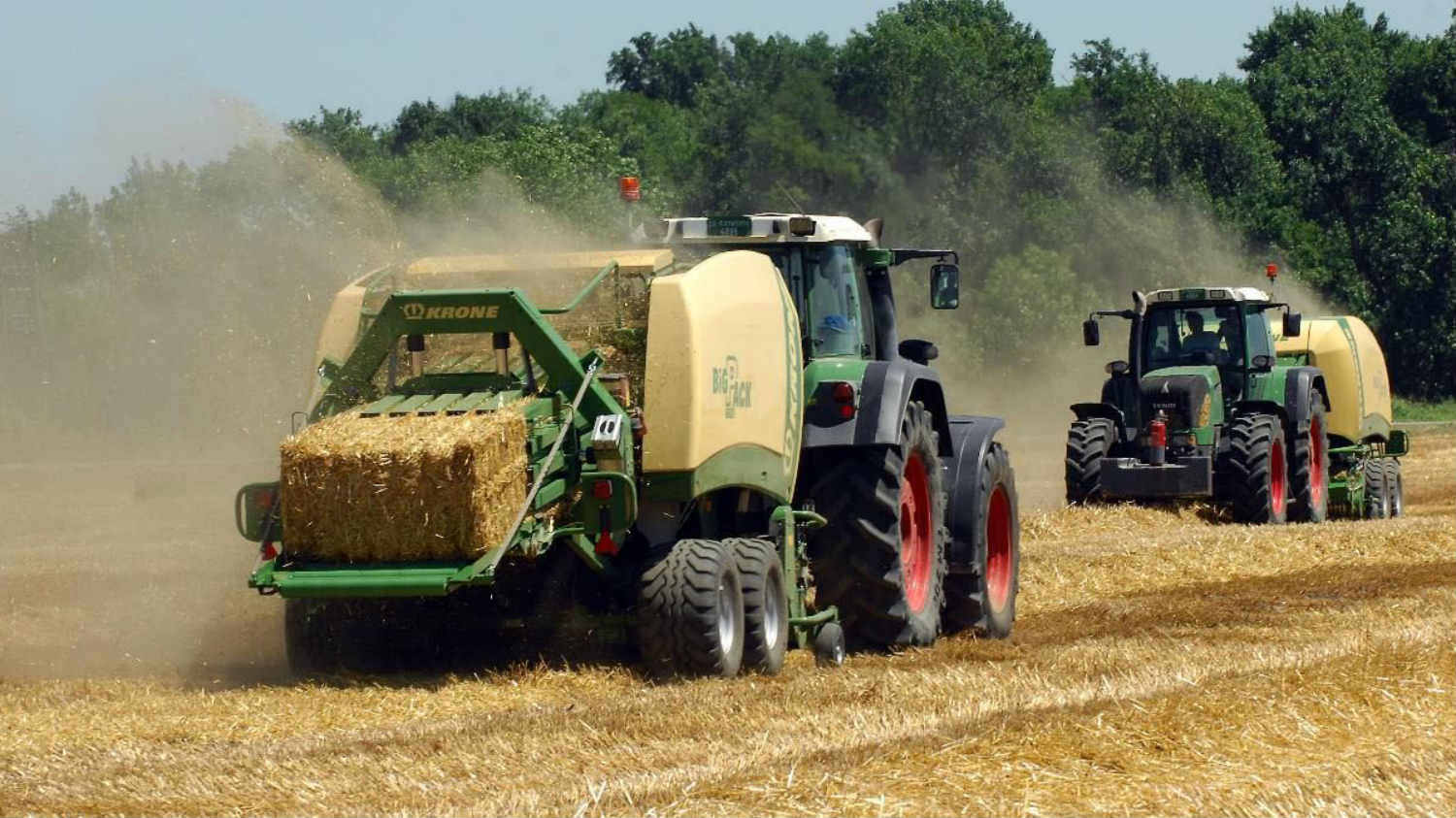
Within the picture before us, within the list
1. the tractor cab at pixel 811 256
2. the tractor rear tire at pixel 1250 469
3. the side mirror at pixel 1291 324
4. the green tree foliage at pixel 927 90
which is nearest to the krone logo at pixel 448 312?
the tractor cab at pixel 811 256

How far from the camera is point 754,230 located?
11.2 metres

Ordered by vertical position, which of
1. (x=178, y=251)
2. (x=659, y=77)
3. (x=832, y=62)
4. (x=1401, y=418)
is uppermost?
(x=659, y=77)

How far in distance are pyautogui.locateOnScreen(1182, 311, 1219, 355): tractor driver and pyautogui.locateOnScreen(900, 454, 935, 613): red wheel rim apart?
997cm

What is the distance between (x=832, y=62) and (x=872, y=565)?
30.5 metres

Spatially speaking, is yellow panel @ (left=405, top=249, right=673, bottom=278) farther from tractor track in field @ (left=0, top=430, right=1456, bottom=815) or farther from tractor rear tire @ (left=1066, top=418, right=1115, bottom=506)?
tractor rear tire @ (left=1066, top=418, right=1115, bottom=506)

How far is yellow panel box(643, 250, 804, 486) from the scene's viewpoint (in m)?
9.27

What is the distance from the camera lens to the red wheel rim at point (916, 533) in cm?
1145

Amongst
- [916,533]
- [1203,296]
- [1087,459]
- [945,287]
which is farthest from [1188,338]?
[916,533]

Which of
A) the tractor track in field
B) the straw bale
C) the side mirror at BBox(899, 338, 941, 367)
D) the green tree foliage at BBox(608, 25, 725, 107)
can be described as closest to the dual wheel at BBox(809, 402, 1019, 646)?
the tractor track in field

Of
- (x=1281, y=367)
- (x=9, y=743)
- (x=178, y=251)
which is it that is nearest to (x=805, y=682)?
(x=9, y=743)

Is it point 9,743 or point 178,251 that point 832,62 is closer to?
point 178,251

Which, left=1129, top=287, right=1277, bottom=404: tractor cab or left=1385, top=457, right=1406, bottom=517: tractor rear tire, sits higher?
left=1129, top=287, right=1277, bottom=404: tractor cab

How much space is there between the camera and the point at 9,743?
7801mm

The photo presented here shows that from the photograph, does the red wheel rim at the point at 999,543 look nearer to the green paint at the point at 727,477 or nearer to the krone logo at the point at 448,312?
the green paint at the point at 727,477
